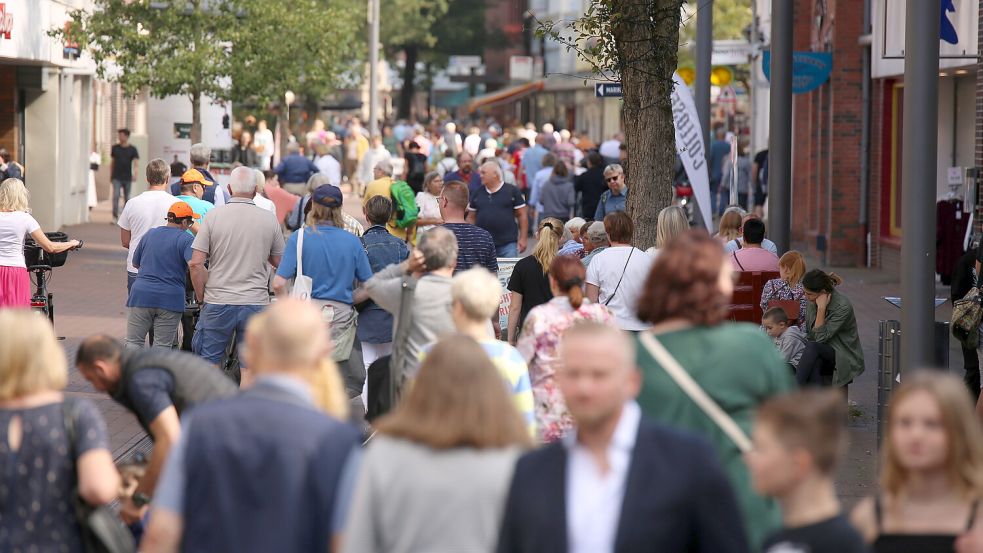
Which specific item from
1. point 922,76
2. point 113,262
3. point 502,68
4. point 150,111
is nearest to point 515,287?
point 922,76

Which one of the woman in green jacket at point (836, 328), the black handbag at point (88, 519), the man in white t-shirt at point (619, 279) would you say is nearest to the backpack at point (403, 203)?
the woman in green jacket at point (836, 328)

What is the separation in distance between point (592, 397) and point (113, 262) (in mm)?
21117

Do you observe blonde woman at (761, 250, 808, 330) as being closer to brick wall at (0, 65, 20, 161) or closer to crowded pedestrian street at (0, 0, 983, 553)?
crowded pedestrian street at (0, 0, 983, 553)

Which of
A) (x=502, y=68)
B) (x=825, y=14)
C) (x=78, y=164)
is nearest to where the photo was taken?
(x=825, y=14)

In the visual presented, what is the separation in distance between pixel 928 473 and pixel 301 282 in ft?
19.7

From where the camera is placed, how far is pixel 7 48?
2484 cm

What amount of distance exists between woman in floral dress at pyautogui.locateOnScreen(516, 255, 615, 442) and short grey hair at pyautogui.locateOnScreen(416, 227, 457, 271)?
2.02 ft

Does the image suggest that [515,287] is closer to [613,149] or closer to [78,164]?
[613,149]

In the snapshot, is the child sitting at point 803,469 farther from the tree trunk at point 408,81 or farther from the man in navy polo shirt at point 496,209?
the tree trunk at point 408,81

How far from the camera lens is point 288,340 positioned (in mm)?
4273

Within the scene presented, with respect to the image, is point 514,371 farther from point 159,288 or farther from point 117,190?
point 117,190

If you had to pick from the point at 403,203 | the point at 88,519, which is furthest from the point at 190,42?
the point at 88,519

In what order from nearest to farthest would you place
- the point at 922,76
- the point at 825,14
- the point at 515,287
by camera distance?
the point at 922,76
the point at 515,287
the point at 825,14

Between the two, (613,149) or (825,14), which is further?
(613,149)
